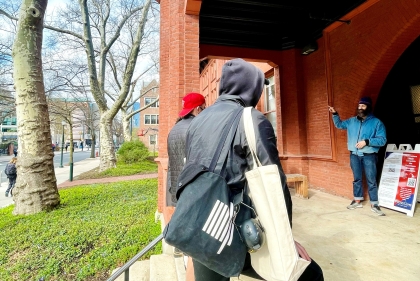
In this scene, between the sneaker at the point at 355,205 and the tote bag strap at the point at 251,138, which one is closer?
the tote bag strap at the point at 251,138

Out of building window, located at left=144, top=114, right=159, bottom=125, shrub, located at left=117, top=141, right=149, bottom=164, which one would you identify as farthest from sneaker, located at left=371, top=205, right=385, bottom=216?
building window, located at left=144, top=114, right=159, bottom=125

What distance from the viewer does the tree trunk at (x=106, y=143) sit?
44.5 feet

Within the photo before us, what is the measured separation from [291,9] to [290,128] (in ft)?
9.71

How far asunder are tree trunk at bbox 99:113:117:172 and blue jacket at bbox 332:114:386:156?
13.1 metres

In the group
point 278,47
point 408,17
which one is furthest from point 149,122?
point 408,17

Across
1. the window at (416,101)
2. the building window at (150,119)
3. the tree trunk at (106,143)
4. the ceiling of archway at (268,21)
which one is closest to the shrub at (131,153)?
the tree trunk at (106,143)

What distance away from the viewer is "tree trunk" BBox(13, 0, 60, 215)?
5.55m

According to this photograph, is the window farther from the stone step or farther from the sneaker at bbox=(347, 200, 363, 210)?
the stone step

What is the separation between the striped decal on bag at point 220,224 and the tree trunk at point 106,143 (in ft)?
46.5

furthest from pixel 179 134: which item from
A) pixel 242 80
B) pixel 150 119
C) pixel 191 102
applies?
pixel 150 119

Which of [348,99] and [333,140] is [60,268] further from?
[348,99]

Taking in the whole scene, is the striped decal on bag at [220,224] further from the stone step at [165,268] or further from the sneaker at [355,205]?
the sneaker at [355,205]

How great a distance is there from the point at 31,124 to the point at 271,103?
6.96 meters

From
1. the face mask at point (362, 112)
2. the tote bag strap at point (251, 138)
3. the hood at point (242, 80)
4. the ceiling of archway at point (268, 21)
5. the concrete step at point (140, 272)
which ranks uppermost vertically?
the ceiling of archway at point (268, 21)
